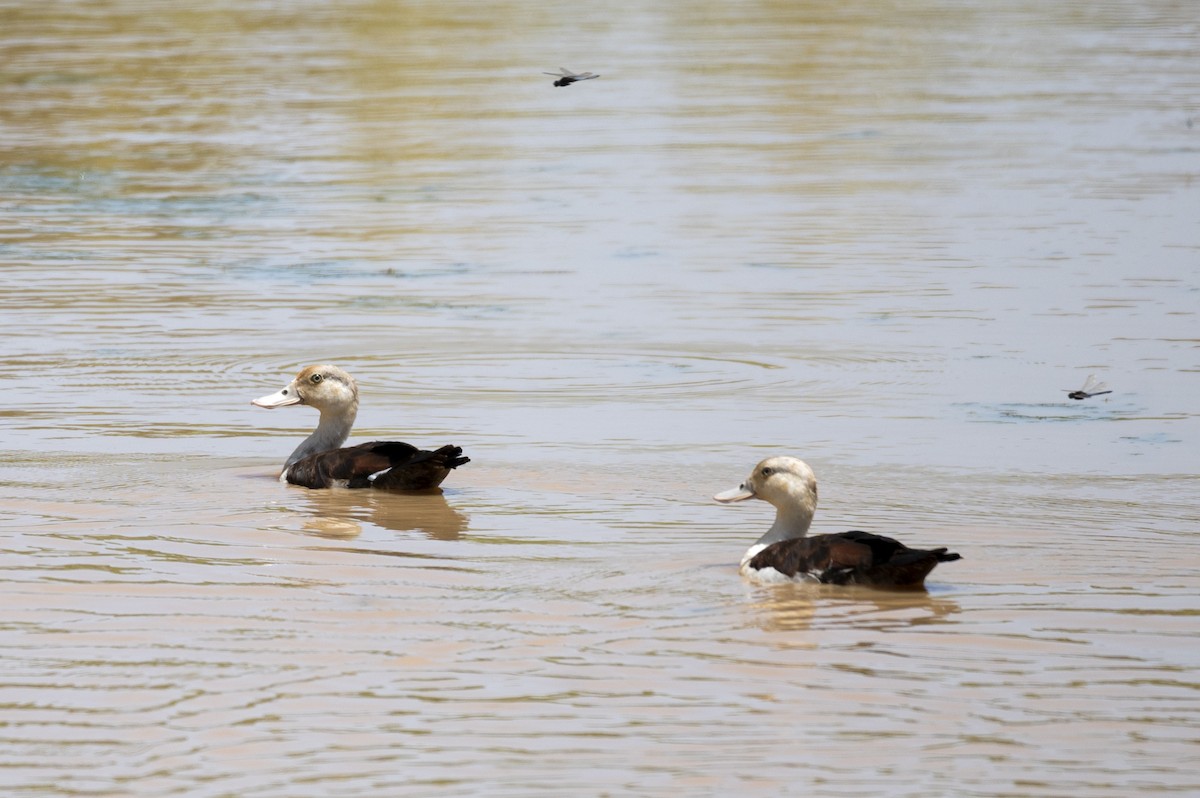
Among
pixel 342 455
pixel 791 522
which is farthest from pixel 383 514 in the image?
pixel 791 522

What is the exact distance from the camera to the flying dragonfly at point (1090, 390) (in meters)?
11.8

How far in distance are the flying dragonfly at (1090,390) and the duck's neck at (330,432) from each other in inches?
151

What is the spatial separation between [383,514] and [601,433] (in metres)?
1.88

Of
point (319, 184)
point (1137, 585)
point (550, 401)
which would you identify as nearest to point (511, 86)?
point (319, 184)

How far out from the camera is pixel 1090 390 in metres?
12.0

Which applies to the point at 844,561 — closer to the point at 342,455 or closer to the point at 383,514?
the point at 383,514

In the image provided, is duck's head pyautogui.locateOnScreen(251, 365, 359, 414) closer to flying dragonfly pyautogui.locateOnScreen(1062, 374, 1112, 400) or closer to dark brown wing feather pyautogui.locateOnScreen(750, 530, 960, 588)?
dark brown wing feather pyautogui.locateOnScreen(750, 530, 960, 588)

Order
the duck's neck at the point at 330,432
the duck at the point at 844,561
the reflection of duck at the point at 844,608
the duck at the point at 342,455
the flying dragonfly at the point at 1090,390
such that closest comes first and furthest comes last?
1. the reflection of duck at the point at 844,608
2. the duck at the point at 844,561
3. the duck at the point at 342,455
4. the duck's neck at the point at 330,432
5. the flying dragonfly at the point at 1090,390

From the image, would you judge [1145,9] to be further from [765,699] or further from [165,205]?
[765,699]

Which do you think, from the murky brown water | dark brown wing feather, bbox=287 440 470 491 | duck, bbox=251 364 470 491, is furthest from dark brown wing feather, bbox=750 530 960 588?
dark brown wing feather, bbox=287 440 470 491

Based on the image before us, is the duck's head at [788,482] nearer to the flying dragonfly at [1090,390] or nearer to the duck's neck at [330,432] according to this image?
the duck's neck at [330,432]

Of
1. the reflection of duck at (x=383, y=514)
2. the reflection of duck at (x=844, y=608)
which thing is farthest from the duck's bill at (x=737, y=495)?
the reflection of duck at (x=383, y=514)

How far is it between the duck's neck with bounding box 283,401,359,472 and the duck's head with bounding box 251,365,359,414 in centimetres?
1

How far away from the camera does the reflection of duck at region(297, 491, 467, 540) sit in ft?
31.1
